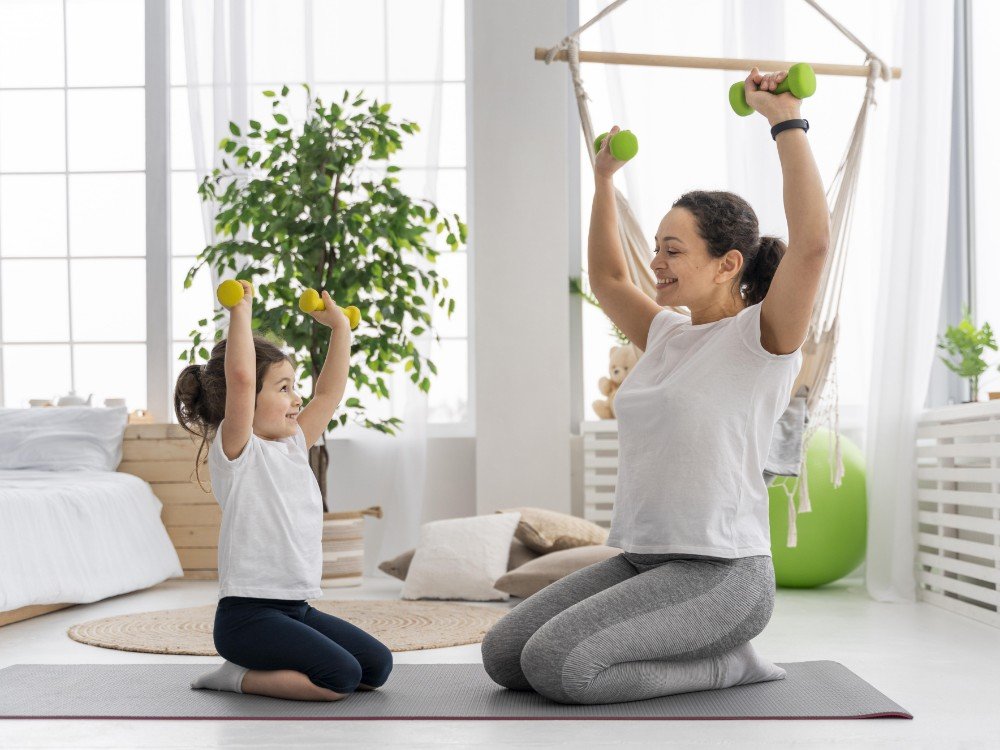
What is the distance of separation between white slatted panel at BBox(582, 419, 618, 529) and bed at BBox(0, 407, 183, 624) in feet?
4.85

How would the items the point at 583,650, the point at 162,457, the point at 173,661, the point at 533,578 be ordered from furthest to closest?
the point at 162,457 → the point at 533,578 → the point at 173,661 → the point at 583,650

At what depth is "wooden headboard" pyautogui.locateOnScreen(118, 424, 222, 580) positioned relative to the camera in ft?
13.8

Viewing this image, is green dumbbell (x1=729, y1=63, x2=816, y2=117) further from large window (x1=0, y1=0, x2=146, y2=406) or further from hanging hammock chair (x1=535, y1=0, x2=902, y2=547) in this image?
large window (x1=0, y1=0, x2=146, y2=406)

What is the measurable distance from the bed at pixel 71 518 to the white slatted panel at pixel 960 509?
246 centimetres

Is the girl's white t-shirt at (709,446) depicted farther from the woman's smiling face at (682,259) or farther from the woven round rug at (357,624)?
the woven round rug at (357,624)

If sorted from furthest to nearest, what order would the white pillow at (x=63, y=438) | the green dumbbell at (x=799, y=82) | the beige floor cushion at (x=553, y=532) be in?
the white pillow at (x=63, y=438), the beige floor cushion at (x=553, y=532), the green dumbbell at (x=799, y=82)

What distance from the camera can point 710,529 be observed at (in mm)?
1936

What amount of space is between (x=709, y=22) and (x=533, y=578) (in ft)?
6.79

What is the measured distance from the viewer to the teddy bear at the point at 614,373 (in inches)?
158

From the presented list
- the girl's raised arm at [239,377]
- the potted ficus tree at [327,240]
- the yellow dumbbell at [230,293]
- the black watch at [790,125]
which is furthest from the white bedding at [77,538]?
the black watch at [790,125]

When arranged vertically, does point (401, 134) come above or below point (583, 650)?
above

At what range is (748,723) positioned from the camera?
1.77 metres

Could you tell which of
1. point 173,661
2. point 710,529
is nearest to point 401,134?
point 173,661

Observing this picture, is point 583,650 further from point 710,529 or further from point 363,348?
point 363,348
